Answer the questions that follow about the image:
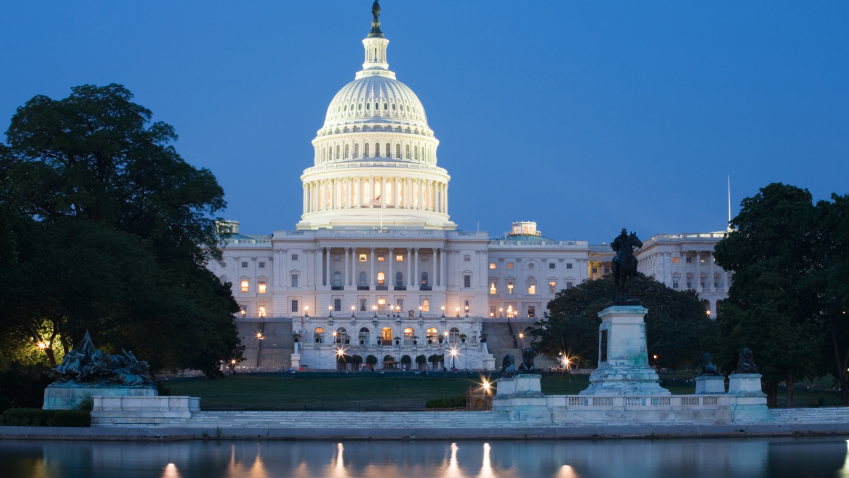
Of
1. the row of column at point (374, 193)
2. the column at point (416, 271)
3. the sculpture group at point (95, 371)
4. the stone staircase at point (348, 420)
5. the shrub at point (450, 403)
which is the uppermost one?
the row of column at point (374, 193)

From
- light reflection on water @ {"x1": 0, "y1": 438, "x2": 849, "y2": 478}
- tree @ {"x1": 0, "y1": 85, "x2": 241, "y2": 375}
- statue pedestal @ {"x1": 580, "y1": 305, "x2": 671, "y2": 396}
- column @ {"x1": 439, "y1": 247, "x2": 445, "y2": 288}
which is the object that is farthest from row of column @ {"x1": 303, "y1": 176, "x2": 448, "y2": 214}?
light reflection on water @ {"x1": 0, "y1": 438, "x2": 849, "y2": 478}

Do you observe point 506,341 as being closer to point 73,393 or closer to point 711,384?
point 711,384

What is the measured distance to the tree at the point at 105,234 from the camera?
49125mm

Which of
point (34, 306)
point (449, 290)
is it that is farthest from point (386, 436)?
point (449, 290)

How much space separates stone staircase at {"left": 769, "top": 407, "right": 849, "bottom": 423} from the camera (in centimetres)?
4194

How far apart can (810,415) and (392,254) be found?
364ft

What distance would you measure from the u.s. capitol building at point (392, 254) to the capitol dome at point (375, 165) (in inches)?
6.8

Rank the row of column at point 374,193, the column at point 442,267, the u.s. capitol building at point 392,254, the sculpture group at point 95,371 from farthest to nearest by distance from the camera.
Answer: the row of column at point 374,193 < the column at point 442,267 < the u.s. capitol building at point 392,254 < the sculpture group at point 95,371

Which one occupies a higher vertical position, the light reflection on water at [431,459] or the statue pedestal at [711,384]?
the statue pedestal at [711,384]

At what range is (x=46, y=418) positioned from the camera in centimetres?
3988

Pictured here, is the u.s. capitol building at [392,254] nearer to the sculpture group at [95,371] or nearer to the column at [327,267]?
the column at [327,267]

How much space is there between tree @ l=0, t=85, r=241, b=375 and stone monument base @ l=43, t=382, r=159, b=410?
5813 millimetres

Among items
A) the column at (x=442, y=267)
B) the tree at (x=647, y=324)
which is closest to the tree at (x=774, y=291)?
the tree at (x=647, y=324)

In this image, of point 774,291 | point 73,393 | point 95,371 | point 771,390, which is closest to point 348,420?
point 95,371
